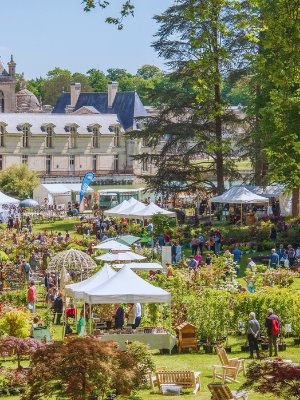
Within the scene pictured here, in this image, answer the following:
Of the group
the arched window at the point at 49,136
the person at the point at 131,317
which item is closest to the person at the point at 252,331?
the person at the point at 131,317

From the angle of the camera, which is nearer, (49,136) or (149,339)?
(149,339)

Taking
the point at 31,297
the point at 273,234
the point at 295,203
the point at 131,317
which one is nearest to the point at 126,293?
the point at 131,317

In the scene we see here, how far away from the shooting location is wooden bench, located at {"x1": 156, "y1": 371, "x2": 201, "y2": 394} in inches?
435

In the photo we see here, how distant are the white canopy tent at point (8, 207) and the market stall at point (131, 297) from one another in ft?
78.3

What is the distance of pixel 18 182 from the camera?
1891 inches

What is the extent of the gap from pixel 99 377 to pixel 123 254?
12.9m

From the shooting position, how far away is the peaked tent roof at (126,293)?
13.5 m

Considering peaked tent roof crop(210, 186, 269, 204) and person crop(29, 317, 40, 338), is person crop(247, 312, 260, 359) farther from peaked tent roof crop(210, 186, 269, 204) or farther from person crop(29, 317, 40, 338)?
peaked tent roof crop(210, 186, 269, 204)

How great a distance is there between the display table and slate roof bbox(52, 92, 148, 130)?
5602 centimetres

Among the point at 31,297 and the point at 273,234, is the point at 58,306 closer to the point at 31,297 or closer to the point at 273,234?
the point at 31,297

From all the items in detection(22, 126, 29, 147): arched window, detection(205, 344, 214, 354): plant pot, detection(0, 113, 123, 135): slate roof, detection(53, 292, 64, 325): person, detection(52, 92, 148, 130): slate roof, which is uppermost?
detection(52, 92, 148, 130): slate roof

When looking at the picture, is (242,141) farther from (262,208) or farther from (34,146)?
(34,146)

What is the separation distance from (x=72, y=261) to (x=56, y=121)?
46.4m

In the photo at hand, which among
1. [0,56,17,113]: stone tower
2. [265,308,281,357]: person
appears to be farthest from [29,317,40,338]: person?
[0,56,17,113]: stone tower
